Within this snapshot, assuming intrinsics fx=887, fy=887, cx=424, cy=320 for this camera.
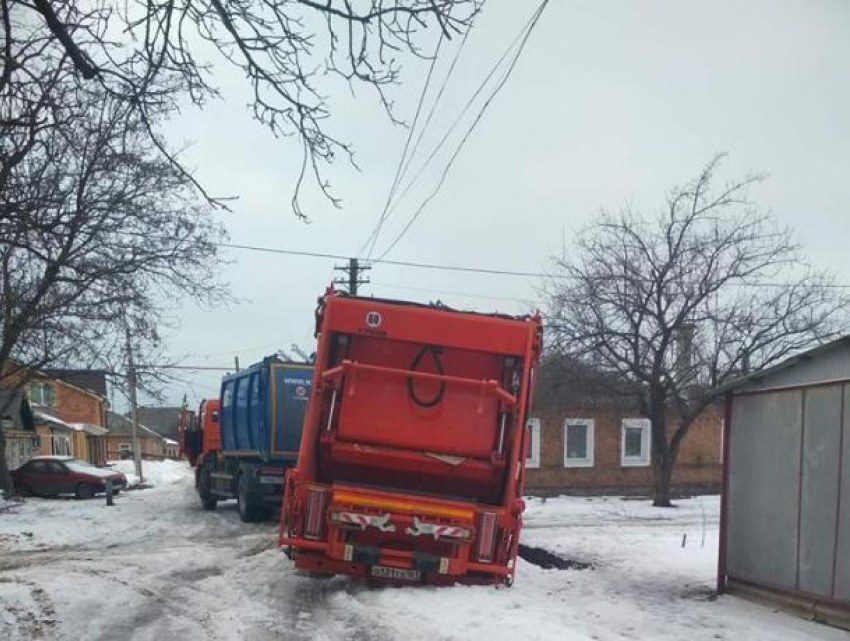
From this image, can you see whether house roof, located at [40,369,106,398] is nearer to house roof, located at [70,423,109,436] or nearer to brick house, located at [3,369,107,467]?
brick house, located at [3,369,107,467]

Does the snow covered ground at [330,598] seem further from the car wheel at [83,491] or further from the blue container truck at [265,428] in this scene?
the car wheel at [83,491]

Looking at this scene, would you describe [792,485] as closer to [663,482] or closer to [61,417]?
[663,482]

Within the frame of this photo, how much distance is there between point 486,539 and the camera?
9602 mm

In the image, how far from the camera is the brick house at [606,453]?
3275 centimetres

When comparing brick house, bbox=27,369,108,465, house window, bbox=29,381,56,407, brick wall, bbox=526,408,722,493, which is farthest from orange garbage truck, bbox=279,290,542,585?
house window, bbox=29,381,56,407

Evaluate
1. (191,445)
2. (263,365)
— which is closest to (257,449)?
(263,365)

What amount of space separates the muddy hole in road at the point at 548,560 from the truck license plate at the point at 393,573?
3482 millimetres

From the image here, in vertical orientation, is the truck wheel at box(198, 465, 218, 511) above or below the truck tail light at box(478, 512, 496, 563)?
below

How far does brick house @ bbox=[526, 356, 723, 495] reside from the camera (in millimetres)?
32750

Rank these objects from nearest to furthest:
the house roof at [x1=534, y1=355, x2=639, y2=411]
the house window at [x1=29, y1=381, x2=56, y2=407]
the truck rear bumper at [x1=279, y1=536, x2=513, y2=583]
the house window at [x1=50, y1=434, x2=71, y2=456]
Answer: the truck rear bumper at [x1=279, y1=536, x2=513, y2=583]
the house roof at [x1=534, y1=355, x2=639, y2=411]
the house window at [x1=50, y1=434, x2=71, y2=456]
the house window at [x1=29, y1=381, x2=56, y2=407]

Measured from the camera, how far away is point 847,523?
28.2 feet

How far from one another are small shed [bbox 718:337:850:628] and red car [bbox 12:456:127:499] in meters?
24.5

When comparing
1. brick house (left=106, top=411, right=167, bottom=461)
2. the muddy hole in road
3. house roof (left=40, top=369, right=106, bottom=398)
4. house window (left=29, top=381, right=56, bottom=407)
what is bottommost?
brick house (left=106, top=411, right=167, bottom=461)

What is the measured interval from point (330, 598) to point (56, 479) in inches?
941
